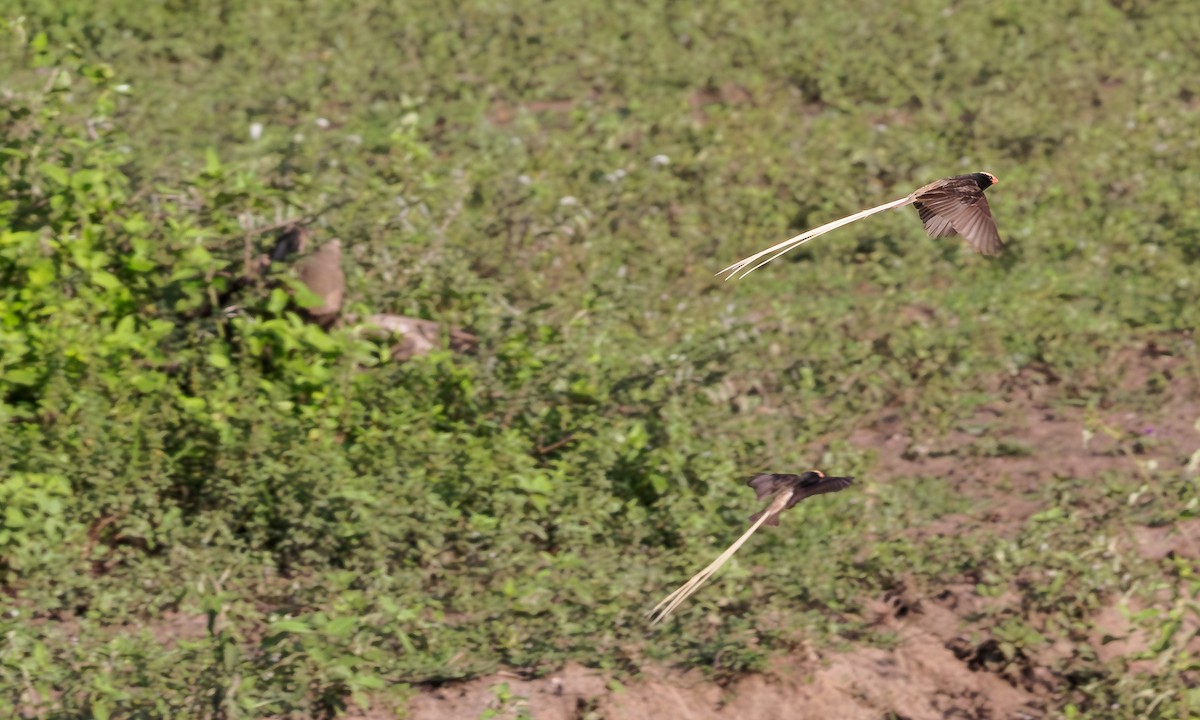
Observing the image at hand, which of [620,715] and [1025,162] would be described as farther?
[1025,162]

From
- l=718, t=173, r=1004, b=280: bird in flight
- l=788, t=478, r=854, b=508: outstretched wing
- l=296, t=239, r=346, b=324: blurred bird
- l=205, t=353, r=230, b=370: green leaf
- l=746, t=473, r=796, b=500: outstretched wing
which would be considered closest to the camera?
l=788, t=478, r=854, b=508: outstretched wing

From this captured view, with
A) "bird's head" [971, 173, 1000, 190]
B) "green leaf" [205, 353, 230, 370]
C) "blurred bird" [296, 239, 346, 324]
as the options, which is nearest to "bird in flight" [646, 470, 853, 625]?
"bird's head" [971, 173, 1000, 190]

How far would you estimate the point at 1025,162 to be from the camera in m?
7.77

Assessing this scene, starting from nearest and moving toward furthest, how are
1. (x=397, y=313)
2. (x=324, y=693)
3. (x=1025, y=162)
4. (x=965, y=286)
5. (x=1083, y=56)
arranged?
(x=324, y=693)
(x=397, y=313)
(x=965, y=286)
(x=1025, y=162)
(x=1083, y=56)

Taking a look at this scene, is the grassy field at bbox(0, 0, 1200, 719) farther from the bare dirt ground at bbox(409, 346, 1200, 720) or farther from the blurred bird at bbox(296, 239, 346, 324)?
A: the blurred bird at bbox(296, 239, 346, 324)

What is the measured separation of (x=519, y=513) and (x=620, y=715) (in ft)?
2.66

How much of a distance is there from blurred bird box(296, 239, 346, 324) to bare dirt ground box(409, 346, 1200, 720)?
1633 mm

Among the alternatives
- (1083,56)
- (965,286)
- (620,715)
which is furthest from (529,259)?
(1083,56)

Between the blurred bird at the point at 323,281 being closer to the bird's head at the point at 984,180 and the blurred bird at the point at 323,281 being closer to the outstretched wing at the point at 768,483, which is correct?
the outstretched wing at the point at 768,483

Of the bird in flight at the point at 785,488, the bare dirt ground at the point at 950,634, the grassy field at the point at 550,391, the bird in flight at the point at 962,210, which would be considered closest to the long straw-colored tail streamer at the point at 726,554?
the bird in flight at the point at 785,488

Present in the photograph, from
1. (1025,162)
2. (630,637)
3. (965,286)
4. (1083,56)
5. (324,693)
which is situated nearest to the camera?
(324,693)

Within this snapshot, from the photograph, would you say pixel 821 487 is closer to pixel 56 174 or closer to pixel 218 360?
pixel 218 360

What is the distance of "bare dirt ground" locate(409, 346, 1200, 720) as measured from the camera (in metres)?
4.32

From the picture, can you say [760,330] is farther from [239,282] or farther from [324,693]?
[324,693]
